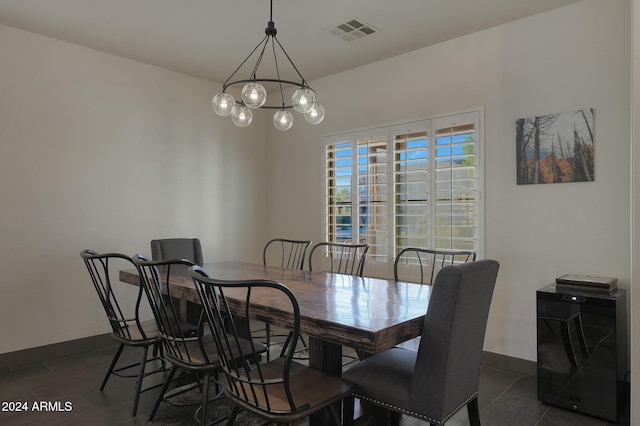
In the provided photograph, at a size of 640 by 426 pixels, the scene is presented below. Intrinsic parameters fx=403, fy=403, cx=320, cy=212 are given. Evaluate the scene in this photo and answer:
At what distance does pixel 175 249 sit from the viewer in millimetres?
3438

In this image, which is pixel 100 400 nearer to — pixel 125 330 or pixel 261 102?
pixel 125 330

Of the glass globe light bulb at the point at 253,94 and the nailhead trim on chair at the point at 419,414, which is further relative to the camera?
the glass globe light bulb at the point at 253,94

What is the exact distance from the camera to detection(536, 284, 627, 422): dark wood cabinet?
2.28 meters

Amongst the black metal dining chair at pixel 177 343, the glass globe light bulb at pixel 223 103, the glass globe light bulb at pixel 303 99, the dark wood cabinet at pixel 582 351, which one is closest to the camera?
the black metal dining chair at pixel 177 343

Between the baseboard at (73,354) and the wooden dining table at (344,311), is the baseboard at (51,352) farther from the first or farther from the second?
the wooden dining table at (344,311)

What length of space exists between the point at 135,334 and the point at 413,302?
5.72 feet

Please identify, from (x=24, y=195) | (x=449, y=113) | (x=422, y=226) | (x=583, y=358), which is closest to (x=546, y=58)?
(x=449, y=113)

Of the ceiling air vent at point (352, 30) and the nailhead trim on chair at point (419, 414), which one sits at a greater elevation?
the ceiling air vent at point (352, 30)

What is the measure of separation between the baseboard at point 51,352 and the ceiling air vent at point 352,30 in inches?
130

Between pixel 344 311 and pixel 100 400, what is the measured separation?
185 centimetres

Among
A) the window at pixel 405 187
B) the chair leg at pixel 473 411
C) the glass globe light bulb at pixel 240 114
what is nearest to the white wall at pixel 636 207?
the chair leg at pixel 473 411

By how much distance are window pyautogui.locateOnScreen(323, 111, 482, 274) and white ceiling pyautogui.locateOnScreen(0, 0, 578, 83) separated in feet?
2.37

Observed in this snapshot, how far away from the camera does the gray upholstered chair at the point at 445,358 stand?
152 centimetres

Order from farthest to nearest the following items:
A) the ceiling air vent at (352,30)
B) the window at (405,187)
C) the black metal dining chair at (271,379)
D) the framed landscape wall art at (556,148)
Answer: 1. the window at (405,187)
2. the ceiling air vent at (352,30)
3. the framed landscape wall art at (556,148)
4. the black metal dining chair at (271,379)
